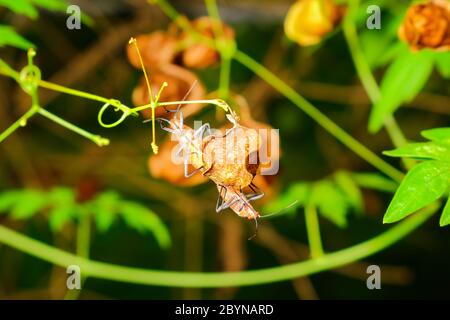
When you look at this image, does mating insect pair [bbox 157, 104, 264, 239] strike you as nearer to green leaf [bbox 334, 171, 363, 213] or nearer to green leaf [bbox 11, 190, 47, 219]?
green leaf [bbox 334, 171, 363, 213]

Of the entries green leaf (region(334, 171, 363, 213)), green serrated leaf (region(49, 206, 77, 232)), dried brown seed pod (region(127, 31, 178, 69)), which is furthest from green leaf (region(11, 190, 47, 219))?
green leaf (region(334, 171, 363, 213))

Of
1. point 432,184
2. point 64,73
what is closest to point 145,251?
point 64,73

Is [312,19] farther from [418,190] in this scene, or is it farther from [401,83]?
[418,190]

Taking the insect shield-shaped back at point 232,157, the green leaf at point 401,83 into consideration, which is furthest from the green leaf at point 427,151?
the green leaf at point 401,83

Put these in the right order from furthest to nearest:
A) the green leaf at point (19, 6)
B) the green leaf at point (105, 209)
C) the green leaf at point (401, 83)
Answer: the green leaf at point (105, 209) → the green leaf at point (401, 83) → the green leaf at point (19, 6)

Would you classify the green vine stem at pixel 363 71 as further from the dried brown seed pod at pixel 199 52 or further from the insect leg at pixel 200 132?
the insect leg at pixel 200 132
